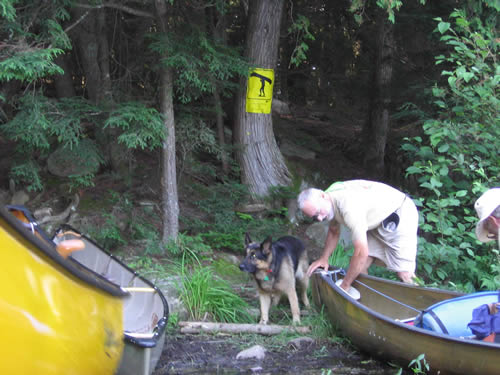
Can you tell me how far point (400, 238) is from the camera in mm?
6020

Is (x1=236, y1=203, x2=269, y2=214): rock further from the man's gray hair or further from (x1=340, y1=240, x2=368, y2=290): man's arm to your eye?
the man's gray hair

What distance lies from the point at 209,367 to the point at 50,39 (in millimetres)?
4333

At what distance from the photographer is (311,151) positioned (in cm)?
1117

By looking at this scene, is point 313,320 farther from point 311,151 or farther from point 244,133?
point 311,151

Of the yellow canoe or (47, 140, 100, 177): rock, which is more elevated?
(47, 140, 100, 177): rock

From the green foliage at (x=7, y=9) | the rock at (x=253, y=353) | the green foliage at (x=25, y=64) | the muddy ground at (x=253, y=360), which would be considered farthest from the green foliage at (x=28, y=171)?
the rock at (x=253, y=353)

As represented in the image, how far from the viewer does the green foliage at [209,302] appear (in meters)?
6.29

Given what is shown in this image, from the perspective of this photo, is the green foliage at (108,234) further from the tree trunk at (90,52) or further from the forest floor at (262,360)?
the forest floor at (262,360)

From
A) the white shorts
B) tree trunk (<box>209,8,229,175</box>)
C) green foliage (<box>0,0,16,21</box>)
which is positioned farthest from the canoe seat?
green foliage (<box>0,0,16,21</box>)

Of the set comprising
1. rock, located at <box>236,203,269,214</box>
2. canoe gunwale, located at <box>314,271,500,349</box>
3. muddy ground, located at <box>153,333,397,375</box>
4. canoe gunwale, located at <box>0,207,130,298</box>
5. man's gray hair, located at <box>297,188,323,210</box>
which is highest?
man's gray hair, located at <box>297,188,323,210</box>

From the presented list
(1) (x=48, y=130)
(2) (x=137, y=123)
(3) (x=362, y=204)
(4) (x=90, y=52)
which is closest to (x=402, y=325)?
(3) (x=362, y=204)

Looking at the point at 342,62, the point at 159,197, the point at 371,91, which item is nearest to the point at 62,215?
the point at 159,197

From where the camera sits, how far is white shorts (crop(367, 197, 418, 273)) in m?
5.99

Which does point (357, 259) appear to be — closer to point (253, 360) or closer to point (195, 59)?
point (253, 360)
